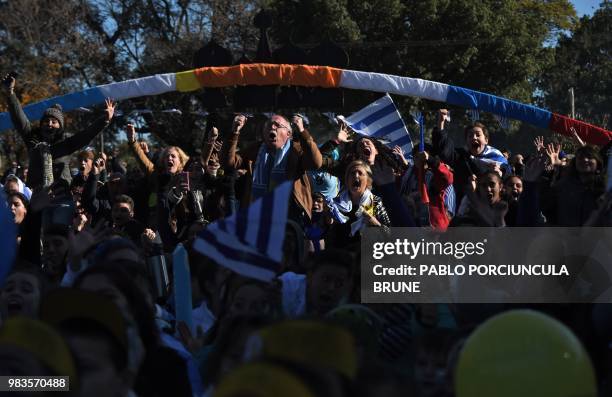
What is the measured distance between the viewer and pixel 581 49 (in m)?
54.9

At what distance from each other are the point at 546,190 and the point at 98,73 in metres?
31.2

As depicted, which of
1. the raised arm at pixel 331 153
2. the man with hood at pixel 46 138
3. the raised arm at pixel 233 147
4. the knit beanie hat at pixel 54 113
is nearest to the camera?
the raised arm at pixel 233 147

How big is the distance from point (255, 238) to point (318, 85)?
6806 millimetres

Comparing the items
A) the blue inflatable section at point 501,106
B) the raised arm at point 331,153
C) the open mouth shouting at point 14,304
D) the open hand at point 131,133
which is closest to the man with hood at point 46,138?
the open hand at point 131,133

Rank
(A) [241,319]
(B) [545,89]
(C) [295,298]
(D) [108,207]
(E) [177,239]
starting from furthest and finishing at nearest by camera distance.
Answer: (B) [545,89]
(D) [108,207]
(E) [177,239]
(C) [295,298]
(A) [241,319]

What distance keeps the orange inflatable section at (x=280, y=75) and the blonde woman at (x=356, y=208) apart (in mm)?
3838

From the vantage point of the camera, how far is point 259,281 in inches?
178

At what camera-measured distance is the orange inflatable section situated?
1085 centimetres

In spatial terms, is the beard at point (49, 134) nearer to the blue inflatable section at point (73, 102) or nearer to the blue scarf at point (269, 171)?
the blue scarf at point (269, 171)

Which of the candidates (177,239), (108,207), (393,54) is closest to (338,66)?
(108,207)

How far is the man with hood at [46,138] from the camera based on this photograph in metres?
8.06

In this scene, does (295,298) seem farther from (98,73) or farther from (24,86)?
(98,73)

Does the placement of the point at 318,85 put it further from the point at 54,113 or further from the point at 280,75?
the point at 54,113

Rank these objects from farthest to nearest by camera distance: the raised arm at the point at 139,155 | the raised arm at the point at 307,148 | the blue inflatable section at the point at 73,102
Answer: the blue inflatable section at the point at 73,102, the raised arm at the point at 139,155, the raised arm at the point at 307,148
